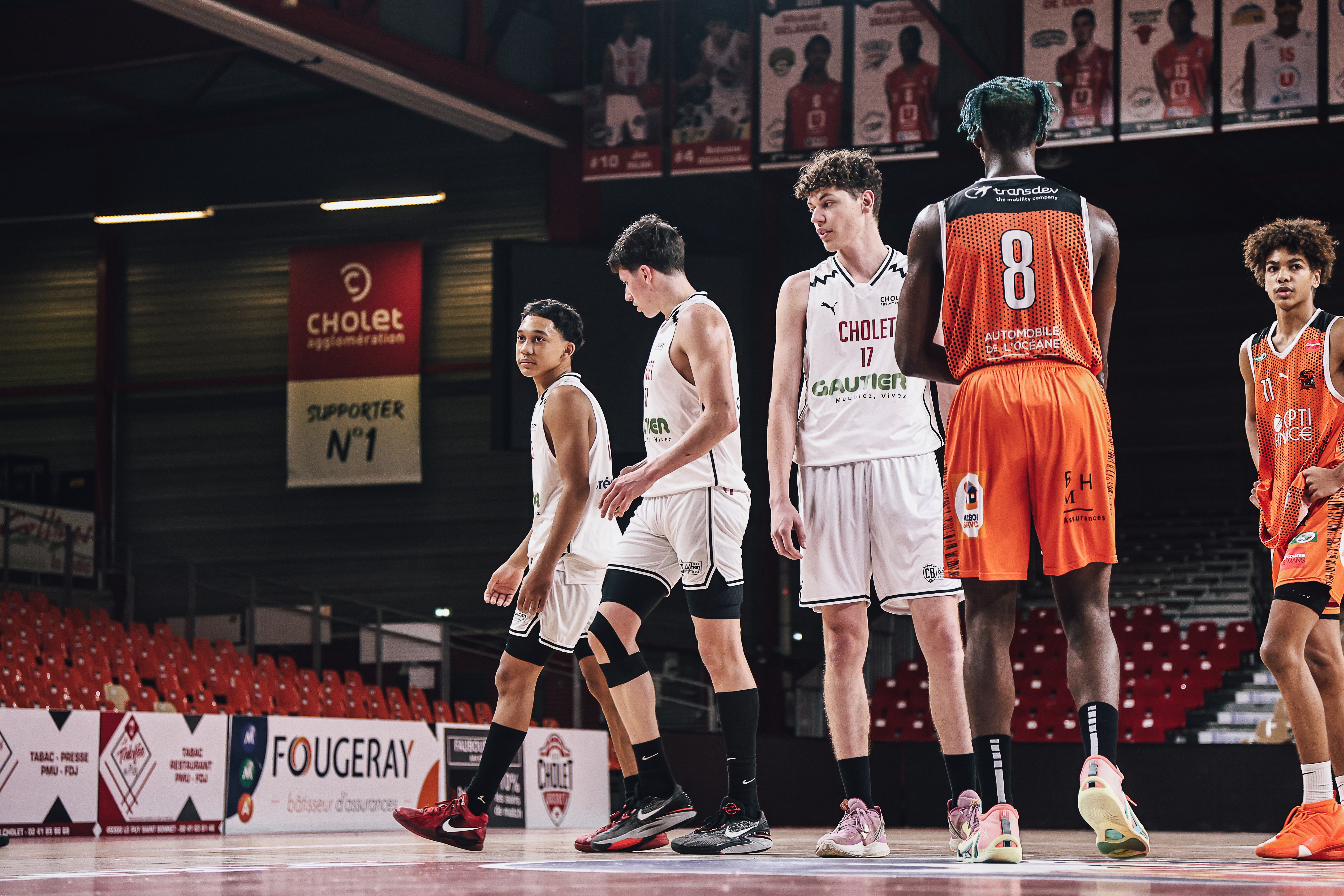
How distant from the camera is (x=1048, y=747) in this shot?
13.9 meters

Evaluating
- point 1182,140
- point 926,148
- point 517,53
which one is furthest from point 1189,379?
point 517,53

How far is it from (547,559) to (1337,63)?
11602mm

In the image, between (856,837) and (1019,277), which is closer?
(1019,277)

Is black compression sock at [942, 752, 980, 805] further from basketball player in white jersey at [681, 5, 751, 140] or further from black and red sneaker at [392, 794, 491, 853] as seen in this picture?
basketball player in white jersey at [681, 5, 751, 140]

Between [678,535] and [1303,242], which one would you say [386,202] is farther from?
[1303,242]

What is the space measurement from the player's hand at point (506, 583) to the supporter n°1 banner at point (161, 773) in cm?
418

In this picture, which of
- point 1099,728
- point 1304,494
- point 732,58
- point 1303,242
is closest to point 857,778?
point 1099,728

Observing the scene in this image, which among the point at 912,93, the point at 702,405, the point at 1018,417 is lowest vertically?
the point at 1018,417

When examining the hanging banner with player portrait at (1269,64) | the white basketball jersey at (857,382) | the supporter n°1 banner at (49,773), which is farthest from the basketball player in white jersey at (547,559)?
the hanging banner with player portrait at (1269,64)

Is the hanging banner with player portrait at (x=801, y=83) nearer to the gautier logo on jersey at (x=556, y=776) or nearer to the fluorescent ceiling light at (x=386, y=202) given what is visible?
the fluorescent ceiling light at (x=386, y=202)

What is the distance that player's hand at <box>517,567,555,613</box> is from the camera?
538cm

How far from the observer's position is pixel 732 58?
634 inches

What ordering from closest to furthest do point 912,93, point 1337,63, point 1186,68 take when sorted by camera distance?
point 1337,63 < point 1186,68 < point 912,93

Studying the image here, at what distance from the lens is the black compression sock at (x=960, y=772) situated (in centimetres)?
459
